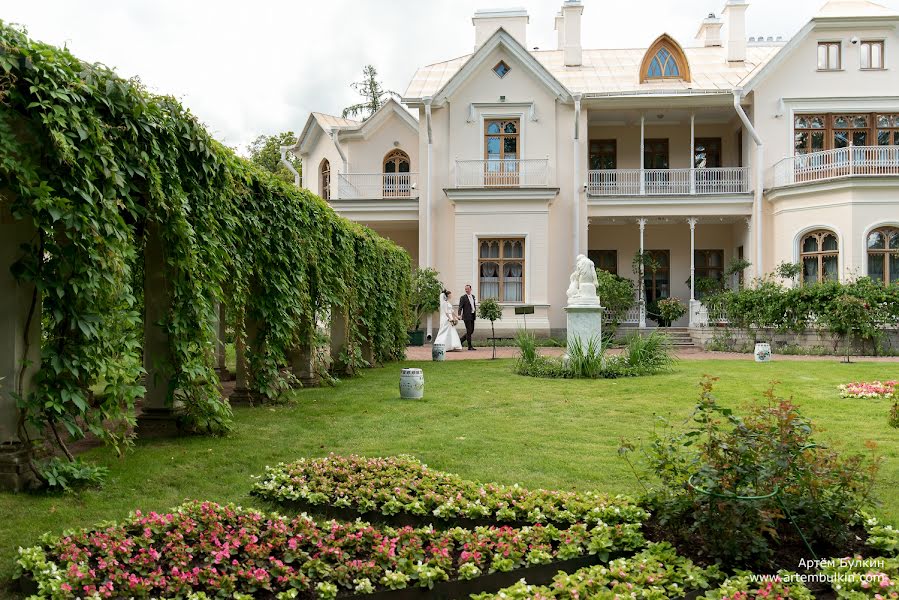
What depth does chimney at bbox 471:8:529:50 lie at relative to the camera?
2505cm

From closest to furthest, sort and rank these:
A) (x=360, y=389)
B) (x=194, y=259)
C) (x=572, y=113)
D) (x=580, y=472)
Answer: (x=580, y=472)
(x=194, y=259)
(x=360, y=389)
(x=572, y=113)

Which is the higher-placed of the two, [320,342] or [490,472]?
[320,342]

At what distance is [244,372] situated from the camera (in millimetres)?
8648

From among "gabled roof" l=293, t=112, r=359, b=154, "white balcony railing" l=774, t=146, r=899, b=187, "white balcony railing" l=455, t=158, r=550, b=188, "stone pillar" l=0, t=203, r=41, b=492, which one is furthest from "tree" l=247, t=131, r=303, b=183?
"stone pillar" l=0, t=203, r=41, b=492

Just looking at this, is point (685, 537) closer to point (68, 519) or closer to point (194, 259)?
point (68, 519)

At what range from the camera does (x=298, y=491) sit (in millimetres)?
4559

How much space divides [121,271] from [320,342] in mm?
5786

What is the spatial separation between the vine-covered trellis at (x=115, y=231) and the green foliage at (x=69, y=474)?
240 mm

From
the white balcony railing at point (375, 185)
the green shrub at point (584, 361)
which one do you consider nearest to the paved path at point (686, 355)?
the green shrub at point (584, 361)

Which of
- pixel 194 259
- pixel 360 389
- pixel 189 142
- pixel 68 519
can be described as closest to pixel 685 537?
pixel 68 519

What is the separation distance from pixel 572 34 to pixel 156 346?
23.0m

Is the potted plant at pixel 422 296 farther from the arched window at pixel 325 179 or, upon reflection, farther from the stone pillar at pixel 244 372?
the stone pillar at pixel 244 372

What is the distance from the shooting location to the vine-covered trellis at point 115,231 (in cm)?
428

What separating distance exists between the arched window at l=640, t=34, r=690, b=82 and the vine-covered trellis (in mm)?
19414
